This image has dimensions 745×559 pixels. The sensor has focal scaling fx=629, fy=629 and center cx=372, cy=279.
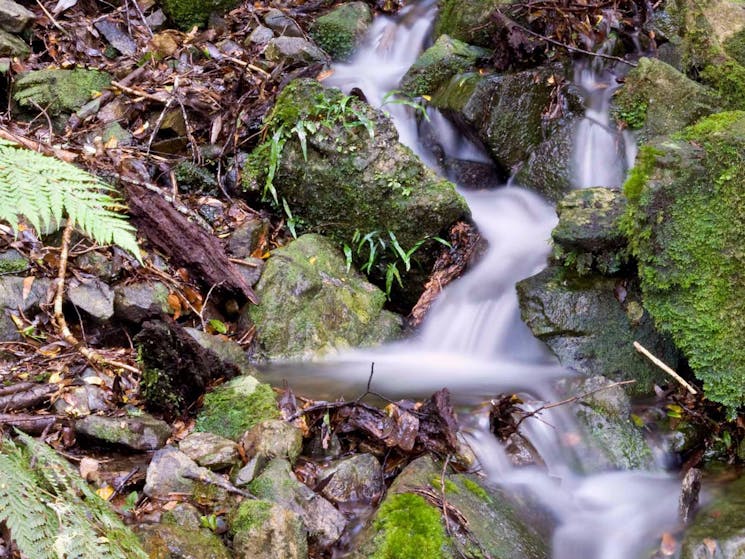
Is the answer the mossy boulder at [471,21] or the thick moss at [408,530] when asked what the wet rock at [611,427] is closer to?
the thick moss at [408,530]

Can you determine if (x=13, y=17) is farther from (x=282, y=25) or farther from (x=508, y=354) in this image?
(x=508, y=354)

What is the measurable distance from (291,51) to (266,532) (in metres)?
5.68

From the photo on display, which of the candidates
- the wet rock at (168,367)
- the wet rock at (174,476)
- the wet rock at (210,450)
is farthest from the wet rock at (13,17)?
the wet rock at (174,476)

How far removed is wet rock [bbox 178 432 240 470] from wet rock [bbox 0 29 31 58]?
509cm

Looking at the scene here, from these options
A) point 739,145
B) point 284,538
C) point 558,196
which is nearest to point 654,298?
point 739,145

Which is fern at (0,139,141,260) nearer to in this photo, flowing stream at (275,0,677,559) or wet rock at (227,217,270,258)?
flowing stream at (275,0,677,559)

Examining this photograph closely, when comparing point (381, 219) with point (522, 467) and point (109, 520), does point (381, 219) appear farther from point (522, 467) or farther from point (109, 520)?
point (109, 520)

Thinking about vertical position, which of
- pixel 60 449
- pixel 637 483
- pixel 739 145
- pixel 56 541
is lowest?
pixel 637 483

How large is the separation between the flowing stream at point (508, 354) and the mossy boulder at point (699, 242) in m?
0.79

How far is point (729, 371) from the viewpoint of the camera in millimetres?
3750

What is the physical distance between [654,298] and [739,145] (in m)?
1.05

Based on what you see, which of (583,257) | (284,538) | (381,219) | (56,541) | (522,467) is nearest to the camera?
(56,541)

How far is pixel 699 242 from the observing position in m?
3.92

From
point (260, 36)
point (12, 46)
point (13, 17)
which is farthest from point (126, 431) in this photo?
point (260, 36)
